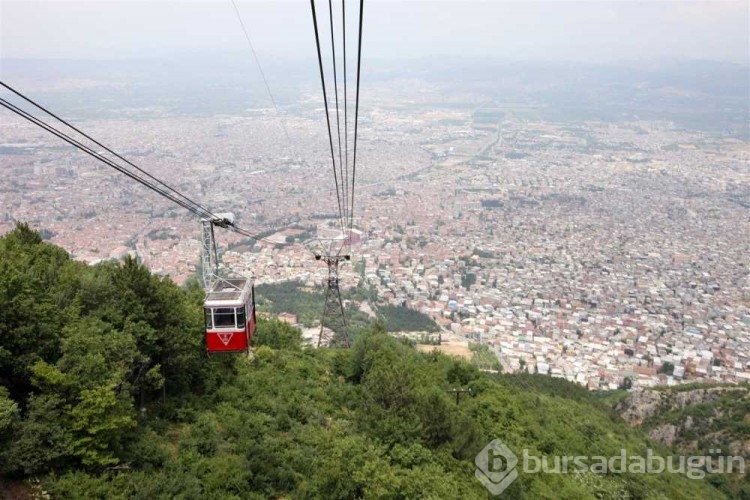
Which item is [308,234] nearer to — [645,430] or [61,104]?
[645,430]

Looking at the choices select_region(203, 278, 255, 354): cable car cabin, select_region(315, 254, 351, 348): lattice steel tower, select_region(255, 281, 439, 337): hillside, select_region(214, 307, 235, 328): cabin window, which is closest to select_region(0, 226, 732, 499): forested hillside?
select_region(203, 278, 255, 354): cable car cabin

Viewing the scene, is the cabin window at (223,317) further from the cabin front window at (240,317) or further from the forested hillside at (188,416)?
the forested hillside at (188,416)

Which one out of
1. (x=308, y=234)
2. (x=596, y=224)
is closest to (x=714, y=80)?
(x=596, y=224)

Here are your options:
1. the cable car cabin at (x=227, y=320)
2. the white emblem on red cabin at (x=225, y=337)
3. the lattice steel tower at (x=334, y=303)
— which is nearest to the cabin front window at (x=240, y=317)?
the cable car cabin at (x=227, y=320)

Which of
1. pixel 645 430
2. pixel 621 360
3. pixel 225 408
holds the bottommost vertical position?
pixel 621 360

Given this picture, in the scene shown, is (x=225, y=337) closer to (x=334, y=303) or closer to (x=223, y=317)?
(x=223, y=317)

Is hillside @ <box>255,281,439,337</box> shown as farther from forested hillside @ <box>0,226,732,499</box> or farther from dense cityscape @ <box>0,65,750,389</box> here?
forested hillside @ <box>0,226,732,499</box>

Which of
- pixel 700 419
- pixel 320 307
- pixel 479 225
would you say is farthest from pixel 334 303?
pixel 479 225
